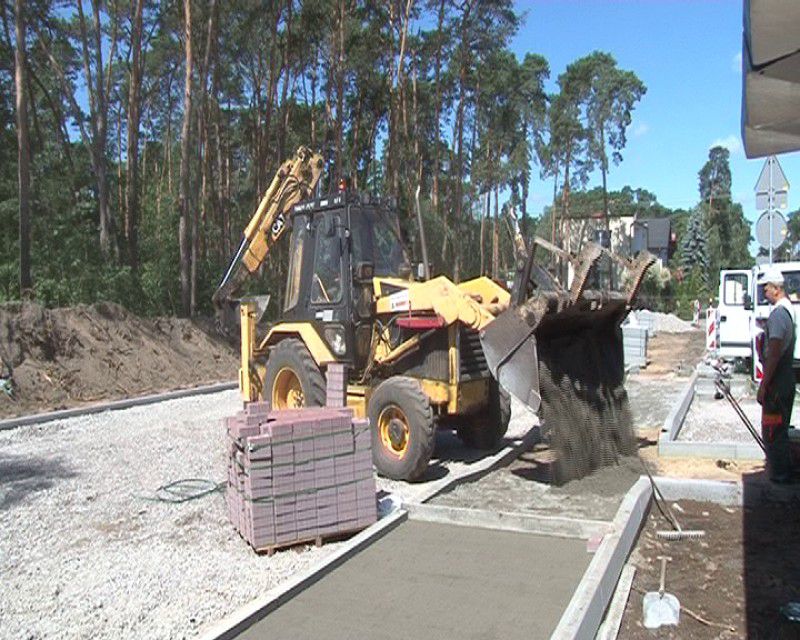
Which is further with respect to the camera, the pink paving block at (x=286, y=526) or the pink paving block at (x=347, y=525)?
the pink paving block at (x=347, y=525)

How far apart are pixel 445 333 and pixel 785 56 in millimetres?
5133

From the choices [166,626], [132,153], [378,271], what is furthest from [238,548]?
[132,153]

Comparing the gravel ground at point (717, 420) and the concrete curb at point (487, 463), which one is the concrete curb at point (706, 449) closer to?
the gravel ground at point (717, 420)

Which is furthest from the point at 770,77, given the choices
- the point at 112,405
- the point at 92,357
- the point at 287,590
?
the point at 92,357

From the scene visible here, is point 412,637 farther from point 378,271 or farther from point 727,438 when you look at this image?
point 727,438

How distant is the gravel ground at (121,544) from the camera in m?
4.78

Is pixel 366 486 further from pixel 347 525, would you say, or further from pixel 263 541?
pixel 263 541

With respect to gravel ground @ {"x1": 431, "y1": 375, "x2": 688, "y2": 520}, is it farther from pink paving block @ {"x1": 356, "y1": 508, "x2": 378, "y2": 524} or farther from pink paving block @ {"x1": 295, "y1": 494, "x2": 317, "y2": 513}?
pink paving block @ {"x1": 295, "y1": 494, "x2": 317, "y2": 513}

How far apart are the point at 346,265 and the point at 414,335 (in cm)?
125

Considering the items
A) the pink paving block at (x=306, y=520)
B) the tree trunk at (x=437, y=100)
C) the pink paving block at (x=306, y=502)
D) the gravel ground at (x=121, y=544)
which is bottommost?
the gravel ground at (x=121, y=544)

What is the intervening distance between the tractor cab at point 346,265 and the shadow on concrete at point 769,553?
4.38 metres

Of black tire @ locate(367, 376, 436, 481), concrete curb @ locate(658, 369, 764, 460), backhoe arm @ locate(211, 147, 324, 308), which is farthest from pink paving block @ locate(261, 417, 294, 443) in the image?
backhoe arm @ locate(211, 147, 324, 308)

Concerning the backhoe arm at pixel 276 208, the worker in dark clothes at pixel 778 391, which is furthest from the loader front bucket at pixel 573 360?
the backhoe arm at pixel 276 208

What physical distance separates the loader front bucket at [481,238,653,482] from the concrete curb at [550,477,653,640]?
100 centimetres
